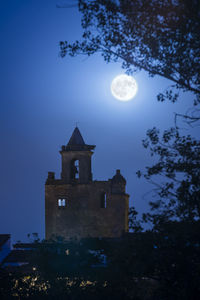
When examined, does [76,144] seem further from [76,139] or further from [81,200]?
[81,200]

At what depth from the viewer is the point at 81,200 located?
1692 inches

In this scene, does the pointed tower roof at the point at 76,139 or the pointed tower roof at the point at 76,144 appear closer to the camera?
the pointed tower roof at the point at 76,144

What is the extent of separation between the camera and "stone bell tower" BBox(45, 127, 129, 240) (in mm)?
42094

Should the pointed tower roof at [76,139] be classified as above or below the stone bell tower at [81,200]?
above

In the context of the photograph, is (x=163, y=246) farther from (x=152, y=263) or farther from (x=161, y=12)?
(x=161, y=12)

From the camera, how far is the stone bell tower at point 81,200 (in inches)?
1657

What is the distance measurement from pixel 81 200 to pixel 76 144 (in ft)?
18.0

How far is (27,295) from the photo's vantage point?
14.6 metres

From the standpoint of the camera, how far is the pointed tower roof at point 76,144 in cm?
4212

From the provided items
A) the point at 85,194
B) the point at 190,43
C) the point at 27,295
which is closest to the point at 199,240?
the point at 190,43

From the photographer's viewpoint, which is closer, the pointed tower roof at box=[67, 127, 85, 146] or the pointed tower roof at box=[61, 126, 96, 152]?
the pointed tower roof at box=[61, 126, 96, 152]

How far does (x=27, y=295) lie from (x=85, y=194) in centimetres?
2841

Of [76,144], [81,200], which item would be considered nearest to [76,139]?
[76,144]

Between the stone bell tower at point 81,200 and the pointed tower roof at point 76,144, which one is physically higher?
the pointed tower roof at point 76,144
